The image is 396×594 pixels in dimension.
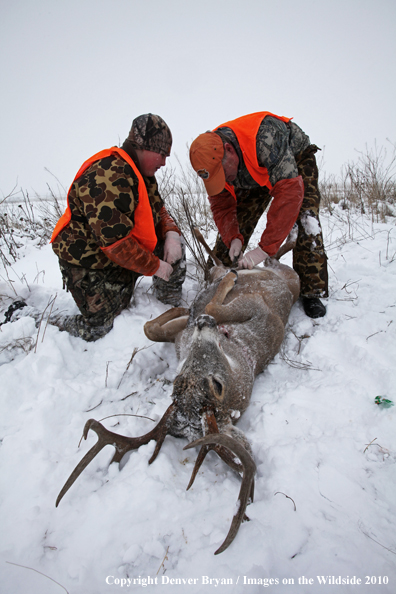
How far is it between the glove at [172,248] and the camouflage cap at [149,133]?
3.47 ft

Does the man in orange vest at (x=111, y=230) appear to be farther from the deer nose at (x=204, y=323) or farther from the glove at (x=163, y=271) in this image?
the deer nose at (x=204, y=323)

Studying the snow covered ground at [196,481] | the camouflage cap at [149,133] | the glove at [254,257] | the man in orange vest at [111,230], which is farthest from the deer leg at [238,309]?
the camouflage cap at [149,133]

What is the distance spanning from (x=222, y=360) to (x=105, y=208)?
1676mm

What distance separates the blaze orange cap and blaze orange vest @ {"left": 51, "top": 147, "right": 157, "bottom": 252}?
57cm

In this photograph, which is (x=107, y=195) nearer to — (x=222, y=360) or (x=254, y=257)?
(x=254, y=257)

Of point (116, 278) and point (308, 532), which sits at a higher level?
point (116, 278)

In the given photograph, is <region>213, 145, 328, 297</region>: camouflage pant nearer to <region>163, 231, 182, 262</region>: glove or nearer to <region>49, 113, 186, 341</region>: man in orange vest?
<region>163, 231, 182, 262</region>: glove

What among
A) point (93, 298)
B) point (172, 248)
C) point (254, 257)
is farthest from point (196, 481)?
point (172, 248)

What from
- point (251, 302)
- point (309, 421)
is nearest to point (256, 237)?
point (251, 302)

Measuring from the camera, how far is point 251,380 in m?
2.38

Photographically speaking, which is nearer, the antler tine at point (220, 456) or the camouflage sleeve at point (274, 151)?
the antler tine at point (220, 456)

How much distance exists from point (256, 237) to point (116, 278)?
4.21 m

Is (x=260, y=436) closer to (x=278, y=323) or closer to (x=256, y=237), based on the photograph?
(x=278, y=323)

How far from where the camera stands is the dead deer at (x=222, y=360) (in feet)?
5.19
